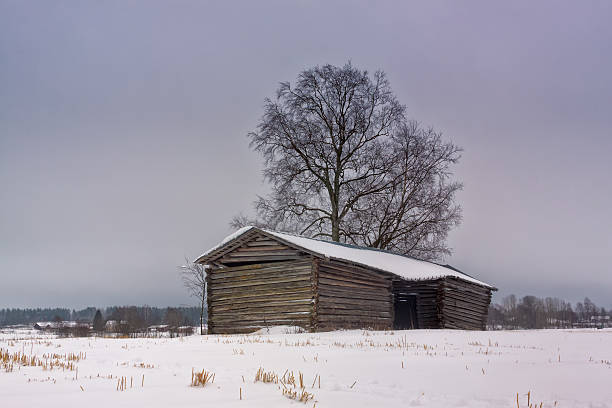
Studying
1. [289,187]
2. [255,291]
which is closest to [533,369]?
[255,291]

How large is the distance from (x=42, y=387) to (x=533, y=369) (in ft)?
19.1

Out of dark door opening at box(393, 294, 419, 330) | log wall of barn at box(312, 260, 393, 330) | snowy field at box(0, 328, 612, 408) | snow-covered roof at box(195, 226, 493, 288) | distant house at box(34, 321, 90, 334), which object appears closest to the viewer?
snowy field at box(0, 328, 612, 408)

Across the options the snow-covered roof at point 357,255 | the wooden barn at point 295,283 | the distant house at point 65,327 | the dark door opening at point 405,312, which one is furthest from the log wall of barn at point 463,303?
the distant house at point 65,327

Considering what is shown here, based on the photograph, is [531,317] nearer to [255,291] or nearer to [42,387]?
[255,291]

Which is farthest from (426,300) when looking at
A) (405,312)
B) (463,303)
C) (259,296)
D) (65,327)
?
(65,327)

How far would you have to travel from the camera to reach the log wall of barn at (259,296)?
722 inches

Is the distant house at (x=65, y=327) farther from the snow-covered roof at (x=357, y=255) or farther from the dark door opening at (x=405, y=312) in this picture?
the snow-covered roof at (x=357, y=255)

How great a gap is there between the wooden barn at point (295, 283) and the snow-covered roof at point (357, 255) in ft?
0.13

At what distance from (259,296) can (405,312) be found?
33.5ft

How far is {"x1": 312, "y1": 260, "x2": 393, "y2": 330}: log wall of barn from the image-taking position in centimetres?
1827

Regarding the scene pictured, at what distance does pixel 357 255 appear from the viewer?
21.0 m

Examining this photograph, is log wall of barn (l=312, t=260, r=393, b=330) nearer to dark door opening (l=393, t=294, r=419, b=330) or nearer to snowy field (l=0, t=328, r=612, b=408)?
dark door opening (l=393, t=294, r=419, b=330)

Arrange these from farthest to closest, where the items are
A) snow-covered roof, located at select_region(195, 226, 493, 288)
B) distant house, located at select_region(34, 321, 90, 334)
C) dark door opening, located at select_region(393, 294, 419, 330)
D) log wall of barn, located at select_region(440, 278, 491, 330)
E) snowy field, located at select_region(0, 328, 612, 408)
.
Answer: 1. distant house, located at select_region(34, 321, 90, 334)
2. dark door opening, located at select_region(393, 294, 419, 330)
3. log wall of barn, located at select_region(440, 278, 491, 330)
4. snow-covered roof, located at select_region(195, 226, 493, 288)
5. snowy field, located at select_region(0, 328, 612, 408)

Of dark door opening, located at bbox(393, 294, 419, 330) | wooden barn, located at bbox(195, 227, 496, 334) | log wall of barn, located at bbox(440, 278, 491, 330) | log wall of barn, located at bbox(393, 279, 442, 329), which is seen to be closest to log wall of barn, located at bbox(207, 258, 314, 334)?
wooden barn, located at bbox(195, 227, 496, 334)
